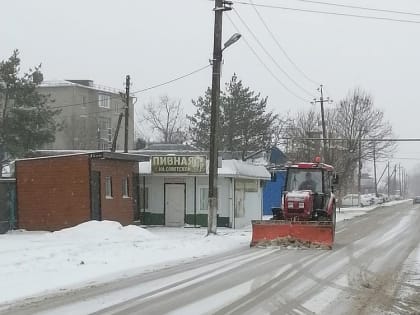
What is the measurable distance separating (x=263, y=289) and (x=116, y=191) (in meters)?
18.7

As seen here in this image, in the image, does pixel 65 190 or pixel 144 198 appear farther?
pixel 144 198

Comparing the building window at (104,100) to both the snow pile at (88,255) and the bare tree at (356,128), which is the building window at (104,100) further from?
the snow pile at (88,255)

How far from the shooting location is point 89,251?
18.6 metres

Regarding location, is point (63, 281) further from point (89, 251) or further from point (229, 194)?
point (229, 194)

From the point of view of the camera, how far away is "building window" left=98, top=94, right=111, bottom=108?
86.2 metres

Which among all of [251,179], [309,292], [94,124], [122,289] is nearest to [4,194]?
[251,179]

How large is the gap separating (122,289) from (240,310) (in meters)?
3.24

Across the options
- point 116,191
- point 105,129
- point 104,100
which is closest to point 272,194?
point 116,191

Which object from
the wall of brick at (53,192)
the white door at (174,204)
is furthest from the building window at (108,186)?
the white door at (174,204)

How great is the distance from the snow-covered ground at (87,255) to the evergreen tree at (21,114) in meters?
11.7

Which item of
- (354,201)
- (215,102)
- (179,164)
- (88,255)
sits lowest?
(354,201)

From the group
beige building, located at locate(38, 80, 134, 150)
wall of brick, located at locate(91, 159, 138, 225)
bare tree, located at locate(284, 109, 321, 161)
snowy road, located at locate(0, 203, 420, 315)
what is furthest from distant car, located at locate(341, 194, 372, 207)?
snowy road, located at locate(0, 203, 420, 315)

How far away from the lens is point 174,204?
34375mm

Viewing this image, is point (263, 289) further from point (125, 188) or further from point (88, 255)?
point (125, 188)
